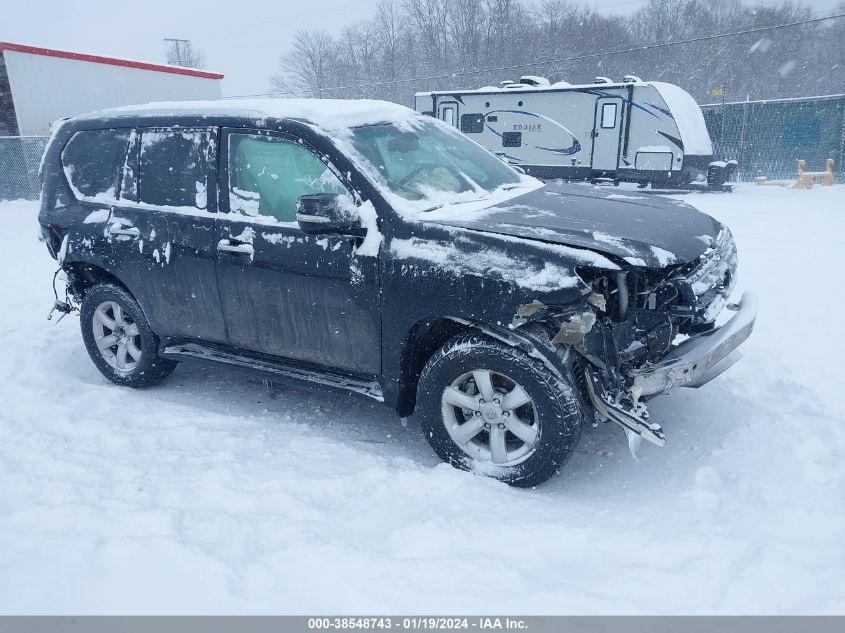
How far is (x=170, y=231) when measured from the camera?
4.26m

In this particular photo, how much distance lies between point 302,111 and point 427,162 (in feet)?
2.69

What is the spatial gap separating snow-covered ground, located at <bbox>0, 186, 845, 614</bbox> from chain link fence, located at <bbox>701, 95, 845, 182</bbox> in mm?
17884

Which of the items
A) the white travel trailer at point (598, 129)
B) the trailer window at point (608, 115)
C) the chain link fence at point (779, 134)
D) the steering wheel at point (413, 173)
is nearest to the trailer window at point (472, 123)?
the white travel trailer at point (598, 129)

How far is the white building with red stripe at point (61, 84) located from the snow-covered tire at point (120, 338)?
2040 centimetres

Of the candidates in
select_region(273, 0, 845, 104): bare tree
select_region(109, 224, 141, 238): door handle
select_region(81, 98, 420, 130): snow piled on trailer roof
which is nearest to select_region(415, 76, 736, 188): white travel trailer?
select_region(81, 98, 420, 130): snow piled on trailer roof

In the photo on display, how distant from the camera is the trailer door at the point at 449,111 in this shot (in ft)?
62.8

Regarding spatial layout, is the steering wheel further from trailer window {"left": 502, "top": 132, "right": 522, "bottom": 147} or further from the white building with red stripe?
the white building with red stripe

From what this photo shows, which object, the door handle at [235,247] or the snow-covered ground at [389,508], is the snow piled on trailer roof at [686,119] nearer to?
the snow-covered ground at [389,508]

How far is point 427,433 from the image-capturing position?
11.6 feet

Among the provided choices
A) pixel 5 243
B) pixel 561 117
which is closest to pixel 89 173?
pixel 5 243

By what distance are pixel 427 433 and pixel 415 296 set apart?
761 mm

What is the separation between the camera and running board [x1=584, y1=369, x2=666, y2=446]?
3.09m
